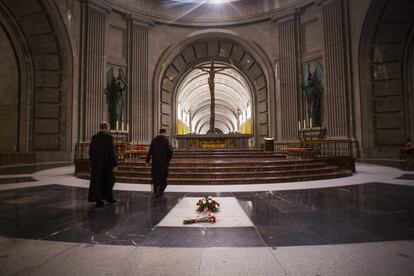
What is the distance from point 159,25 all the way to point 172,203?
16280 mm

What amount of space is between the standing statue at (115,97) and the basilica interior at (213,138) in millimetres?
110

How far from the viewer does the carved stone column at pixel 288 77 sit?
15383 mm

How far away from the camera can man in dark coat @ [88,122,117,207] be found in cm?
409

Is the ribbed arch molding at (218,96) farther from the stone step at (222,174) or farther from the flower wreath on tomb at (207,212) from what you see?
the flower wreath on tomb at (207,212)

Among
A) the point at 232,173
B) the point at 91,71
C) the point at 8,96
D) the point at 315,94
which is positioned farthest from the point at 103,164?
the point at 315,94

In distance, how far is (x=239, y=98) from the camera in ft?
97.7

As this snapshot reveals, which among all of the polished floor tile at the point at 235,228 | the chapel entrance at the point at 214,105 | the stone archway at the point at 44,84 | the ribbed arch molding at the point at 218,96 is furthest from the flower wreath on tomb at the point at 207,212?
the ribbed arch molding at the point at 218,96

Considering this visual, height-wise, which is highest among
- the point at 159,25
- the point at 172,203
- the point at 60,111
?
the point at 159,25

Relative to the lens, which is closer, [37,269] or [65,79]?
[37,269]

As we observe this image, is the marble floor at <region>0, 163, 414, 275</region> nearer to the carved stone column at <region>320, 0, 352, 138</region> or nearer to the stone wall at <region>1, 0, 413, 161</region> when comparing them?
the carved stone column at <region>320, 0, 352, 138</region>

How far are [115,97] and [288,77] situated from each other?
11290 millimetres

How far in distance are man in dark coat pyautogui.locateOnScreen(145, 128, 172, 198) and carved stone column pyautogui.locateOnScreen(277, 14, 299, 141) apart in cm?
1206

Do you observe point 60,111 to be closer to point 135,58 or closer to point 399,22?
point 135,58

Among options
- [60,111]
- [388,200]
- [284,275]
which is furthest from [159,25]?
[284,275]
